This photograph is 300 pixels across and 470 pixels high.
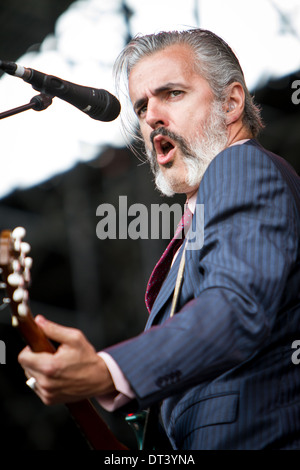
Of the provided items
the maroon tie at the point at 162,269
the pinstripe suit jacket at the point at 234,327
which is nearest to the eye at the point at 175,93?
the maroon tie at the point at 162,269

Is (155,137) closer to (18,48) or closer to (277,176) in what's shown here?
(277,176)

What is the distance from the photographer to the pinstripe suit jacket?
1189 mm

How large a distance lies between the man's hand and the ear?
122 cm

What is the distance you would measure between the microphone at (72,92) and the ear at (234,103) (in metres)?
0.45

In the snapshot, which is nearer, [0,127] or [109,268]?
[0,127]

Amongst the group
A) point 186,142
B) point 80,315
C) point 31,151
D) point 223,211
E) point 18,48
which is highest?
point 18,48

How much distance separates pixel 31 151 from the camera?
165 inches

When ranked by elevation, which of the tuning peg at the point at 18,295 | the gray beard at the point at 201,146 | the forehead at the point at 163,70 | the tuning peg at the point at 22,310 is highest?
the forehead at the point at 163,70

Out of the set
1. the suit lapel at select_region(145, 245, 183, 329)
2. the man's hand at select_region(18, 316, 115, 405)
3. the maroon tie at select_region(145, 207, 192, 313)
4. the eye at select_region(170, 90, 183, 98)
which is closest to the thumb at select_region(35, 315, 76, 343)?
the man's hand at select_region(18, 316, 115, 405)

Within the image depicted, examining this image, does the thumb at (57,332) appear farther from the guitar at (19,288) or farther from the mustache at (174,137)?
the mustache at (174,137)

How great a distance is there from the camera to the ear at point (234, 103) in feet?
7.06

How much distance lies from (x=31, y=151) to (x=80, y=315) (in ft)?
4.02

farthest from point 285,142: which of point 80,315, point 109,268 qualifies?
point 80,315

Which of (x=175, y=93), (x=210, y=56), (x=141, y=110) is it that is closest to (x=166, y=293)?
(x=175, y=93)
